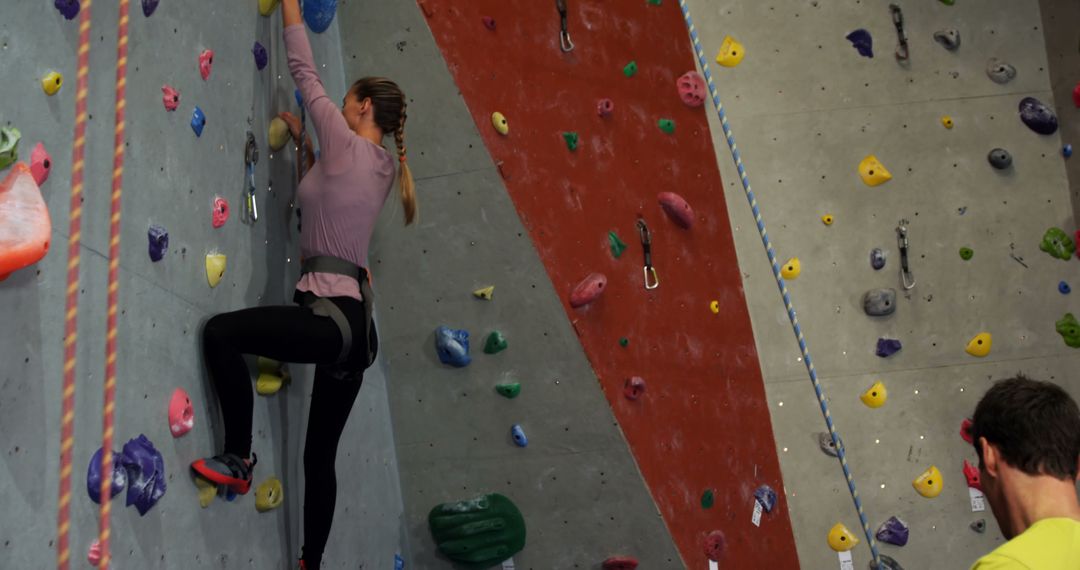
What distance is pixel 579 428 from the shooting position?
4000 millimetres

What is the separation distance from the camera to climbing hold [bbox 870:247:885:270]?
4910 millimetres

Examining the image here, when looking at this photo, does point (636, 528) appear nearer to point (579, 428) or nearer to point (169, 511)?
point (579, 428)

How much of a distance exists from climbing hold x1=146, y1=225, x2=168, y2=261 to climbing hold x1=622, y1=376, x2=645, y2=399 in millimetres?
1701

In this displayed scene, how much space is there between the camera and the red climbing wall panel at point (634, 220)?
3.95m

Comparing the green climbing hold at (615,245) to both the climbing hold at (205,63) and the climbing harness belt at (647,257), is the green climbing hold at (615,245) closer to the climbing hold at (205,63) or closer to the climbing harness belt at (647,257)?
the climbing harness belt at (647,257)

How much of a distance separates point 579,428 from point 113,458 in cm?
177

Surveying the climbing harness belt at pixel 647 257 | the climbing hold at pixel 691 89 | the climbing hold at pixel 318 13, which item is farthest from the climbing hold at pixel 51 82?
the climbing hold at pixel 691 89

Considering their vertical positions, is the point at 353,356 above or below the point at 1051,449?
above

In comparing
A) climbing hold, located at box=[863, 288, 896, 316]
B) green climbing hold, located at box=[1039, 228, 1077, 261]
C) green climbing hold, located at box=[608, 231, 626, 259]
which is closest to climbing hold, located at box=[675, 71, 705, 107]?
green climbing hold, located at box=[608, 231, 626, 259]

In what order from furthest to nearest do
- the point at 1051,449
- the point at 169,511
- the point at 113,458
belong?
1. the point at 169,511
2. the point at 113,458
3. the point at 1051,449

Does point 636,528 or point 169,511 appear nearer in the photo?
point 169,511

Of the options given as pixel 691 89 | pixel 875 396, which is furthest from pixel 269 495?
pixel 875 396

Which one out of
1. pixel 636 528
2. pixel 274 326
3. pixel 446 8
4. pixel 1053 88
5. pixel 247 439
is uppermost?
pixel 446 8

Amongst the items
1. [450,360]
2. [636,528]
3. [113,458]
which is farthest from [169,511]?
[636,528]
